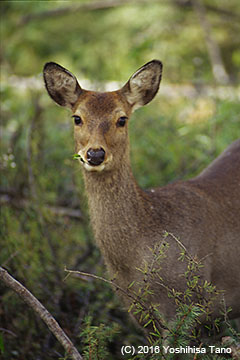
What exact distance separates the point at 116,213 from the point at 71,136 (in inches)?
116

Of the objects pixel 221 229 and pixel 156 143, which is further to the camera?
pixel 156 143

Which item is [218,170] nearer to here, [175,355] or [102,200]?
[102,200]

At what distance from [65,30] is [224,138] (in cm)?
652

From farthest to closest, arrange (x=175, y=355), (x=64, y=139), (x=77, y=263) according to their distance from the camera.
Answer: (x=64, y=139) → (x=77, y=263) → (x=175, y=355)

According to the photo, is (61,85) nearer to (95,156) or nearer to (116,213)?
(95,156)

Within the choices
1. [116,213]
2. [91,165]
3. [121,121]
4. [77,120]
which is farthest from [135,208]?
[77,120]

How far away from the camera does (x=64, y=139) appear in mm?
7234

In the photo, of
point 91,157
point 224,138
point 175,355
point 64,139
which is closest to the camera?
point 175,355

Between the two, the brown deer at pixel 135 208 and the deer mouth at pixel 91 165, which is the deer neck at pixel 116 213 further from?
the deer mouth at pixel 91 165

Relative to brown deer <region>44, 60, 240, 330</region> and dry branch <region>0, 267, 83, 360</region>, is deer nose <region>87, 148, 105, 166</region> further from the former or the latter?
dry branch <region>0, 267, 83, 360</region>

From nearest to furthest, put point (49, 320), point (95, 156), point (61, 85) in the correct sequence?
point (49, 320) < point (95, 156) < point (61, 85)

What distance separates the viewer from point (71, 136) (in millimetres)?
6707

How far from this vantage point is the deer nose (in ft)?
11.9

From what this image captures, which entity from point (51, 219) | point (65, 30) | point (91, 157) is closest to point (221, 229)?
point (91, 157)
